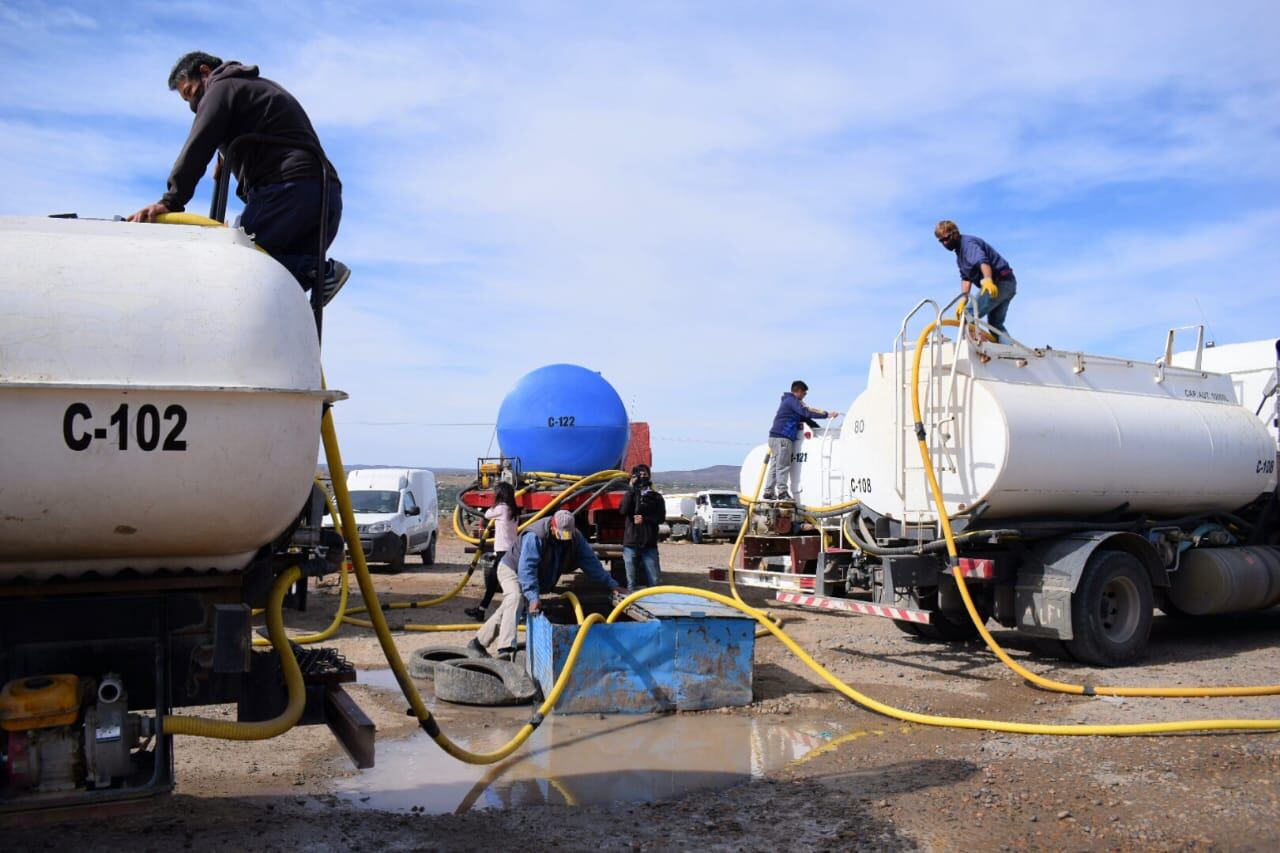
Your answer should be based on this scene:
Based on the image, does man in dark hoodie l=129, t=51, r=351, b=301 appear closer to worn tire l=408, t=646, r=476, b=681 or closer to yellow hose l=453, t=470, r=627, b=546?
worn tire l=408, t=646, r=476, b=681

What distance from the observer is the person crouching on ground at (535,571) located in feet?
29.4

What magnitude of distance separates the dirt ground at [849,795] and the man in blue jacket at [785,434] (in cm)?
586

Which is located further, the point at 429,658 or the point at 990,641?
the point at 429,658

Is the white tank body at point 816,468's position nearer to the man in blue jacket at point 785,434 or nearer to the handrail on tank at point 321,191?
the man in blue jacket at point 785,434

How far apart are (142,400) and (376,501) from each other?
1642 cm

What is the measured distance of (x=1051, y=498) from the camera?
10.0m

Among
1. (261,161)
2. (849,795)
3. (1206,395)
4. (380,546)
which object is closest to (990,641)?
(849,795)

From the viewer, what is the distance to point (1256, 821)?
5.55m

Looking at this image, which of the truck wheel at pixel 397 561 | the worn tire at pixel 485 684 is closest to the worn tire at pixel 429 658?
the worn tire at pixel 485 684

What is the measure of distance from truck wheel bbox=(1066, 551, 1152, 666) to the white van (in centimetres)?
1158

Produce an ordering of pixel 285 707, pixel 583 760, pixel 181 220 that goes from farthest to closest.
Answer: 1. pixel 583 760
2. pixel 285 707
3. pixel 181 220

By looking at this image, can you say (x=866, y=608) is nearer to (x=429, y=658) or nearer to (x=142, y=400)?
(x=429, y=658)

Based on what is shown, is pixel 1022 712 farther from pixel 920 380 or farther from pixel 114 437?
pixel 114 437

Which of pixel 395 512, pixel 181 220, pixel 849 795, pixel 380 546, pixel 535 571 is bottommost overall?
pixel 849 795
